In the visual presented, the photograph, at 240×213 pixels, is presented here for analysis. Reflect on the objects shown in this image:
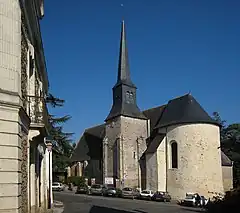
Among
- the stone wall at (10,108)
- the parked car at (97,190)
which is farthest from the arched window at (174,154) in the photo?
the stone wall at (10,108)

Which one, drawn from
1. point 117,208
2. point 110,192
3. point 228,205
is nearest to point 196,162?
point 110,192

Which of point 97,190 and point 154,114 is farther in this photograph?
point 154,114

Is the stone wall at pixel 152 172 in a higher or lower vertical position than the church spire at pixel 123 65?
lower

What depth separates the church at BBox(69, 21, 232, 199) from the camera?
4788 centimetres

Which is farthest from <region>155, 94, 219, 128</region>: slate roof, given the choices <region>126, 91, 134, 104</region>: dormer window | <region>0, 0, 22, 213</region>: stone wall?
<region>0, 0, 22, 213</region>: stone wall

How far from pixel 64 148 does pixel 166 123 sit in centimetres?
1811

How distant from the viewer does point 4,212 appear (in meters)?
9.03

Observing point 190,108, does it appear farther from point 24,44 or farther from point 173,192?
point 24,44

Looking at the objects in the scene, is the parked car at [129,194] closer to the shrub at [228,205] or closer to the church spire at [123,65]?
the church spire at [123,65]

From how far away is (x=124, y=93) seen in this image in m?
57.8

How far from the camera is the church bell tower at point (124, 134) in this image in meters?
55.0

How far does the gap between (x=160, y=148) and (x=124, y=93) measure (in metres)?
11.0

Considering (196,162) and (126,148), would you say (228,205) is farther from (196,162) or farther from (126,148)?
(126,148)

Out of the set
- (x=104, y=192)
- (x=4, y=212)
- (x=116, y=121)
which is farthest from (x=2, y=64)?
(x=116, y=121)
